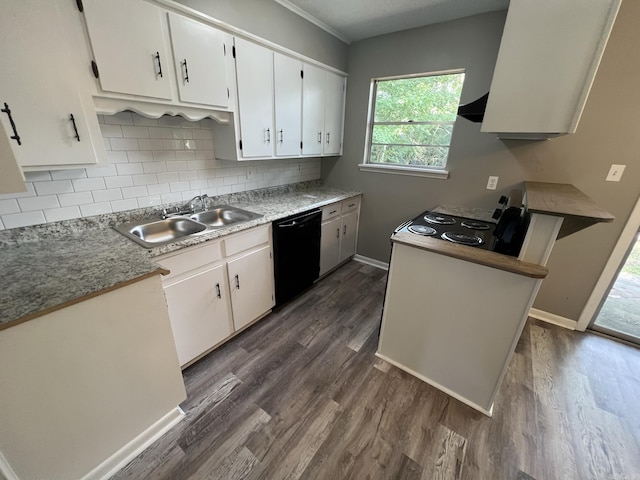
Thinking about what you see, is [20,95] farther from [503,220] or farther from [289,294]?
[503,220]

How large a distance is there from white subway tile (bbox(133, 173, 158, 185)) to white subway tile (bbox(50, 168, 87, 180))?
10.6 inches

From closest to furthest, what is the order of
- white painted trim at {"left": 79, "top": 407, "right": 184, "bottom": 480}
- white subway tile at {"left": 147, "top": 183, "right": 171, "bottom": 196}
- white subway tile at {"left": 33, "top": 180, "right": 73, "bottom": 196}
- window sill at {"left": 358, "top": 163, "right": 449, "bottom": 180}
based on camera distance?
1. white painted trim at {"left": 79, "top": 407, "right": 184, "bottom": 480}
2. white subway tile at {"left": 33, "top": 180, "right": 73, "bottom": 196}
3. white subway tile at {"left": 147, "top": 183, "right": 171, "bottom": 196}
4. window sill at {"left": 358, "top": 163, "right": 449, "bottom": 180}

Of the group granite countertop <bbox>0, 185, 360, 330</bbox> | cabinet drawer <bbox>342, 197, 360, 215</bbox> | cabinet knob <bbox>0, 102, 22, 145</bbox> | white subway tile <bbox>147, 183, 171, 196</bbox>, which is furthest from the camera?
cabinet drawer <bbox>342, 197, 360, 215</bbox>

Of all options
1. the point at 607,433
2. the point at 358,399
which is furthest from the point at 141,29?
the point at 607,433

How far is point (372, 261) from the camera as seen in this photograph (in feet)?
11.0

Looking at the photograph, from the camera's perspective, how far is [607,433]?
1476mm

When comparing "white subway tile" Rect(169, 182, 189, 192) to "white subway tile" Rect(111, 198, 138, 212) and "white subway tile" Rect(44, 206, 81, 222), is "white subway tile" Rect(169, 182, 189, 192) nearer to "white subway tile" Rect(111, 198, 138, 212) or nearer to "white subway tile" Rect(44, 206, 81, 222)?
"white subway tile" Rect(111, 198, 138, 212)

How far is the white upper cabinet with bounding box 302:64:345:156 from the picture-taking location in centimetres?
255

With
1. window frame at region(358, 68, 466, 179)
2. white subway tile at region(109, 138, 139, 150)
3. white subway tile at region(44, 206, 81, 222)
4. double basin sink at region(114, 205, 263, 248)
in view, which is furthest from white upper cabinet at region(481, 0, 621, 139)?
white subway tile at region(44, 206, 81, 222)

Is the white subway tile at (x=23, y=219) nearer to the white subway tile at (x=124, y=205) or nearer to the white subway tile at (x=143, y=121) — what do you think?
the white subway tile at (x=124, y=205)

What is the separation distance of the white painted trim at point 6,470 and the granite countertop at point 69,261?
0.53 m

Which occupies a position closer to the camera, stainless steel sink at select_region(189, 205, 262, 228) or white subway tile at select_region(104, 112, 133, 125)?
white subway tile at select_region(104, 112, 133, 125)

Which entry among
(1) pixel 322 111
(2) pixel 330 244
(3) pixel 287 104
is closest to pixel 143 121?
(3) pixel 287 104

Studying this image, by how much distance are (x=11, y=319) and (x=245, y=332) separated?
4.78 ft
